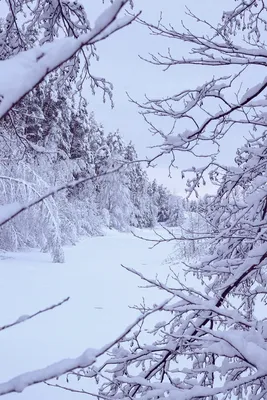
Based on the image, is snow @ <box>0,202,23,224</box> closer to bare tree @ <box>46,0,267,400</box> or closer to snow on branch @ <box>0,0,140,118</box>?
snow on branch @ <box>0,0,140,118</box>

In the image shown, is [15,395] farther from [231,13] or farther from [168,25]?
[231,13]

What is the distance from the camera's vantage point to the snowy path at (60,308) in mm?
4949

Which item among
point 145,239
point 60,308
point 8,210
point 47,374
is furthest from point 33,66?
point 60,308

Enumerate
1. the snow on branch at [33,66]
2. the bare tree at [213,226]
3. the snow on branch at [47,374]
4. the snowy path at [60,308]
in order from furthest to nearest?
the snowy path at [60,308] → the bare tree at [213,226] → the snow on branch at [47,374] → the snow on branch at [33,66]

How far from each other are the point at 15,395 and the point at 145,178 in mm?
35821

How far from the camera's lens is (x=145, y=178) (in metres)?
39.3

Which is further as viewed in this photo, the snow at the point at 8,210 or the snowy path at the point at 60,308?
the snowy path at the point at 60,308

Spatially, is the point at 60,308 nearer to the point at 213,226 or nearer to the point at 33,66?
the point at 213,226

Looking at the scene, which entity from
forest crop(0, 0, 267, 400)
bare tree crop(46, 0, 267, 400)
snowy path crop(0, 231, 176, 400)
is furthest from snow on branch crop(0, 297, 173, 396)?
snowy path crop(0, 231, 176, 400)

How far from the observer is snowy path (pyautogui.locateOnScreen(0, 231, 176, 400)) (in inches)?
195

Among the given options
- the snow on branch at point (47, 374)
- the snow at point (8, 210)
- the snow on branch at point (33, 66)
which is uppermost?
the snow on branch at point (33, 66)

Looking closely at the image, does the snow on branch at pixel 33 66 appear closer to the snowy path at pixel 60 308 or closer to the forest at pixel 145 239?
the forest at pixel 145 239

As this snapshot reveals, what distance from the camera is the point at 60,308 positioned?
743 cm

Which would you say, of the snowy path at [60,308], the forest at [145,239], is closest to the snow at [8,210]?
the forest at [145,239]
